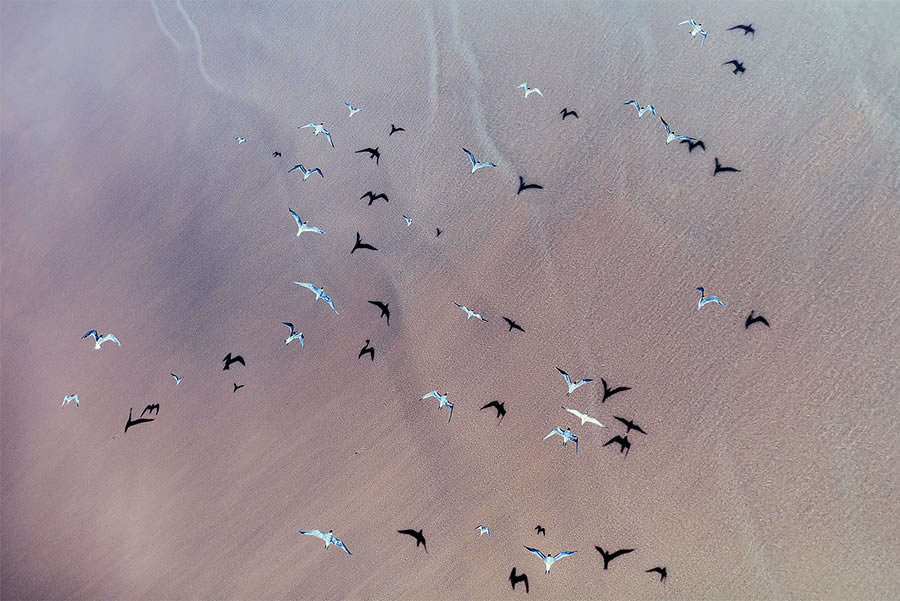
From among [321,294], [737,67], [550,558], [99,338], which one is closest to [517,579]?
[550,558]

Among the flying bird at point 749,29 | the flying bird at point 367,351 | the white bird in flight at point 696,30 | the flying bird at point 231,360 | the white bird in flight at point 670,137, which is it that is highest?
the white bird in flight at point 696,30

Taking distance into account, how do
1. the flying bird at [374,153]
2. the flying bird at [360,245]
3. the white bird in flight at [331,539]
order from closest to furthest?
the white bird in flight at [331,539], the flying bird at [360,245], the flying bird at [374,153]

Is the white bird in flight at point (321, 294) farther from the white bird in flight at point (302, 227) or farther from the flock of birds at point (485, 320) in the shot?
the white bird in flight at point (302, 227)

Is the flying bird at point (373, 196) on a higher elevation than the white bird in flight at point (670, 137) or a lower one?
higher

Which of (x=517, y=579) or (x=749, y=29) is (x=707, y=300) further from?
(x=517, y=579)

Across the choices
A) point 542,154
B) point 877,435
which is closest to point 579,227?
point 542,154

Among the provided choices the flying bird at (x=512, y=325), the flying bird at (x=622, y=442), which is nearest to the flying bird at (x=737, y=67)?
the flying bird at (x=512, y=325)

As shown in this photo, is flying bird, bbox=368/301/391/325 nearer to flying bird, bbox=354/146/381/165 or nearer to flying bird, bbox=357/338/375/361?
flying bird, bbox=357/338/375/361
